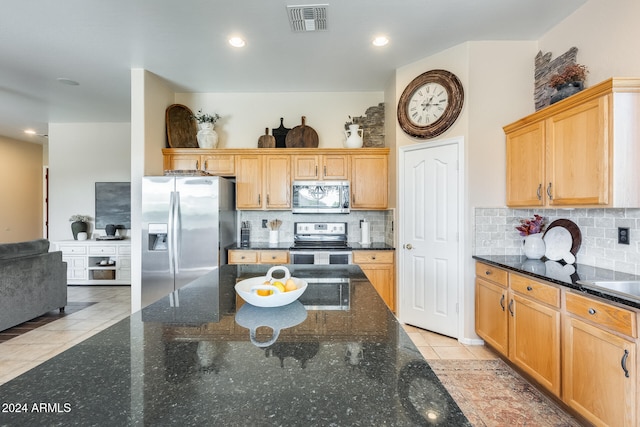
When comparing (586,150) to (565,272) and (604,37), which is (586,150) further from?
(604,37)

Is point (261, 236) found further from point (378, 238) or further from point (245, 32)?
point (245, 32)

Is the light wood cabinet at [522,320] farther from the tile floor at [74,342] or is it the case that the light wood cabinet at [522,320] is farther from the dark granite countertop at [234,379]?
the dark granite countertop at [234,379]

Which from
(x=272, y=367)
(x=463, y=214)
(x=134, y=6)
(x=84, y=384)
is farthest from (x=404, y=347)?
(x=134, y=6)

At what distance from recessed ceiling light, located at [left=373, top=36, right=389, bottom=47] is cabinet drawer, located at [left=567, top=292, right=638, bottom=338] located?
8.35 feet

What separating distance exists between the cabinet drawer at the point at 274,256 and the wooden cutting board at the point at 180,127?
1851 millimetres

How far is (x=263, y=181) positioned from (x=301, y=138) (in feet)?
2.60

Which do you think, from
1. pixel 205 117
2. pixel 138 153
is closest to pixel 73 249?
pixel 138 153

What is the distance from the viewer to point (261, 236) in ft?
14.1

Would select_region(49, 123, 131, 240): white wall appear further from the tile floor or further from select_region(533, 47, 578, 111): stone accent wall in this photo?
select_region(533, 47, 578, 111): stone accent wall

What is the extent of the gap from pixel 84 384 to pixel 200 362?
249 millimetres

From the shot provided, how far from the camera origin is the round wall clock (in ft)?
10.1

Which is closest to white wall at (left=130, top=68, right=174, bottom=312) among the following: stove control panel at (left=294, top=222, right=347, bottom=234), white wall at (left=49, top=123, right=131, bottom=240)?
stove control panel at (left=294, top=222, right=347, bottom=234)

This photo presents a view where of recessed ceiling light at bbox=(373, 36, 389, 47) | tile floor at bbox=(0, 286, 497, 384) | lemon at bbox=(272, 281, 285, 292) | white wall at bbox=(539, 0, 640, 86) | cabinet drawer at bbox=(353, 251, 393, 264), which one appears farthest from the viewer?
cabinet drawer at bbox=(353, 251, 393, 264)

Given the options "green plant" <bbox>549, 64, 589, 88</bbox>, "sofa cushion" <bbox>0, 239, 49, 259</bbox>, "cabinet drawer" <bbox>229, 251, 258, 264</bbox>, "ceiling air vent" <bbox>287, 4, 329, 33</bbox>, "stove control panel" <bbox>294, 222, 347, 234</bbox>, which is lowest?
"cabinet drawer" <bbox>229, 251, 258, 264</bbox>
